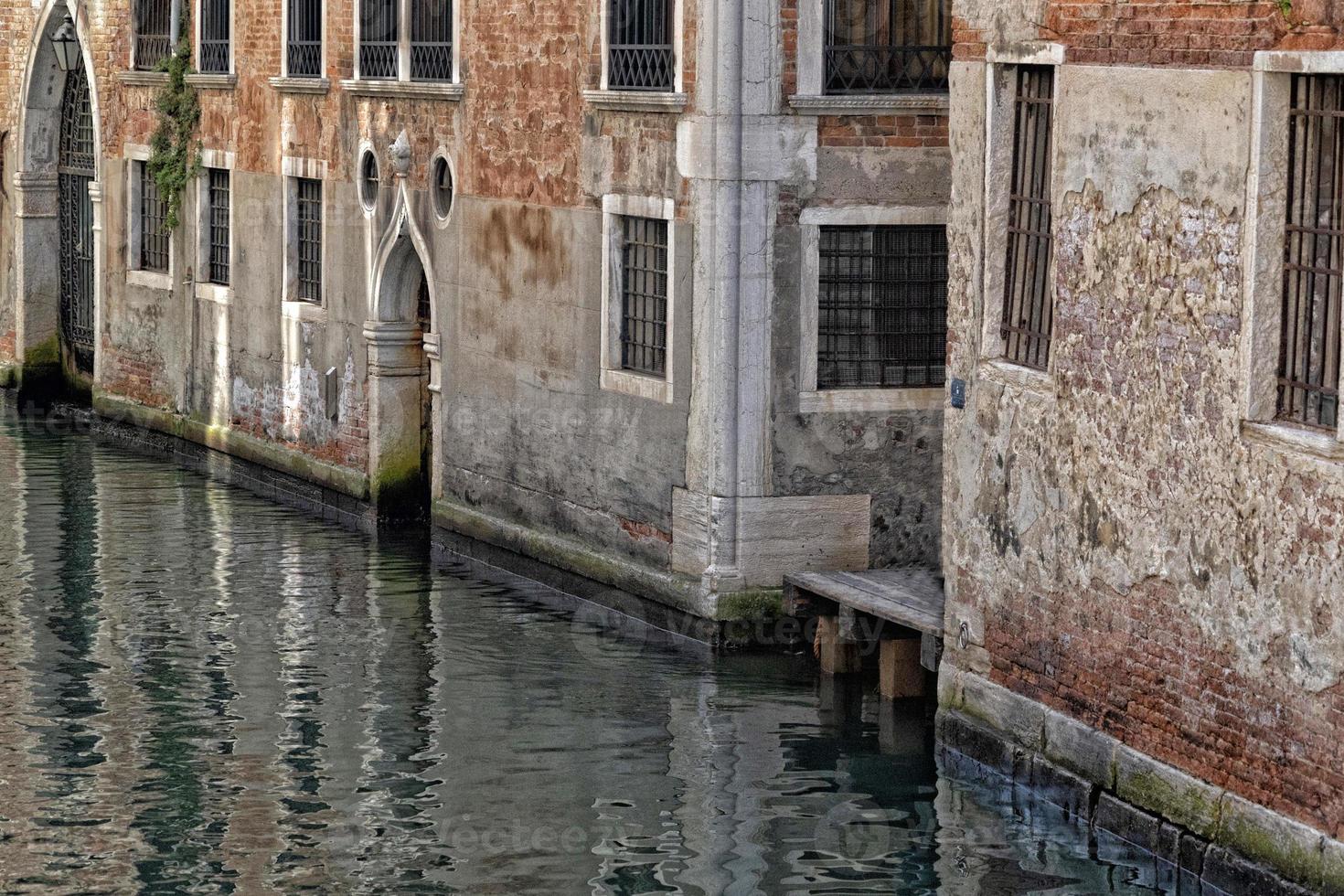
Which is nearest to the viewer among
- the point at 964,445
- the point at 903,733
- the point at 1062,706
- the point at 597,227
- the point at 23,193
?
the point at 1062,706

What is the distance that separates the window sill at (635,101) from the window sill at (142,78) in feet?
24.7

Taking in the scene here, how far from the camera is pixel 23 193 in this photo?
25.3 m

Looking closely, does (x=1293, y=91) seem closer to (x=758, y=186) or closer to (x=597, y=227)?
(x=758, y=186)

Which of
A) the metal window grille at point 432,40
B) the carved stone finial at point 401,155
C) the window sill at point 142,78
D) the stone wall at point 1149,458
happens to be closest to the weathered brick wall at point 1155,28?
the stone wall at point 1149,458

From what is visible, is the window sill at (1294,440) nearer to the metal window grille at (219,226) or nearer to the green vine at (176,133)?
the metal window grille at (219,226)

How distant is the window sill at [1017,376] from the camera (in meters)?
11.1

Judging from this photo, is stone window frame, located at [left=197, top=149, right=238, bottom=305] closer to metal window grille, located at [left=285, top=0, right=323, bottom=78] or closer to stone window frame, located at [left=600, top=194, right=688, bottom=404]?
metal window grille, located at [left=285, top=0, right=323, bottom=78]

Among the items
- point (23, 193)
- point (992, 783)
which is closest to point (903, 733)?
point (992, 783)

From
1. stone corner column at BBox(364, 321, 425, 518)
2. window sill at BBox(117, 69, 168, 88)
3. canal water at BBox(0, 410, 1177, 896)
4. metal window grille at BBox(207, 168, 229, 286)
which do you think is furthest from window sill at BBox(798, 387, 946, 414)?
window sill at BBox(117, 69, 168, 88)

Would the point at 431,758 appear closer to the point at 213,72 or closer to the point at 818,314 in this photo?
the point at 818,314

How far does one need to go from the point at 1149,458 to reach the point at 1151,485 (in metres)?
0.11

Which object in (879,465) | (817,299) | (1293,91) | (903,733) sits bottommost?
(903,733)

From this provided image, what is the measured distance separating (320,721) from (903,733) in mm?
2755

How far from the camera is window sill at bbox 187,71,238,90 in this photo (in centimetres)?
2078
